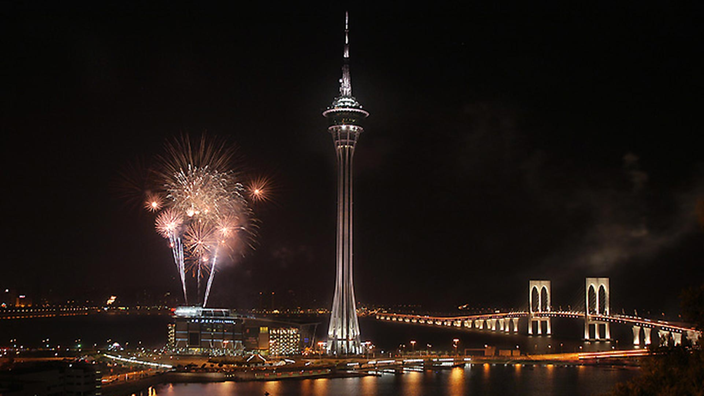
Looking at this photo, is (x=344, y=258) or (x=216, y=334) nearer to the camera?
(x=344, y=258)

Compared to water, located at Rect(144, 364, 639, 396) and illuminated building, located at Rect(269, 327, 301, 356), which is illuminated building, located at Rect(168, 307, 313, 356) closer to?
illuminated building, located at Rect(269, 327, 301, 356)

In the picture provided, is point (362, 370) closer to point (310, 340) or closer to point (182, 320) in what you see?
point (182, 320)

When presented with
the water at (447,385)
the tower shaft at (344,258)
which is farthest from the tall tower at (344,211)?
the water at (447,385)

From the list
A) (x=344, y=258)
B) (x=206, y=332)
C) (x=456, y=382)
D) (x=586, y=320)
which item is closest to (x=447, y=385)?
(x=456, y=382)

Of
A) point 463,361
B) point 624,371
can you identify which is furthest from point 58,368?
point 624,371

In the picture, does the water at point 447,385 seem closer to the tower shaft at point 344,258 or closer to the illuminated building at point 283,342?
the tower shaft at point 344,258

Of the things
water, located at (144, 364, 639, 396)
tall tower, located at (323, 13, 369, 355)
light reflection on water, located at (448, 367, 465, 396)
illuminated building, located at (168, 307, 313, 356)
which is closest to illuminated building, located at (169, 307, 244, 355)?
illuminated building, located at (168, 307, 313, 356)

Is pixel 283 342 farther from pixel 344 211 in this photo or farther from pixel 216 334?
pixel 344 211
